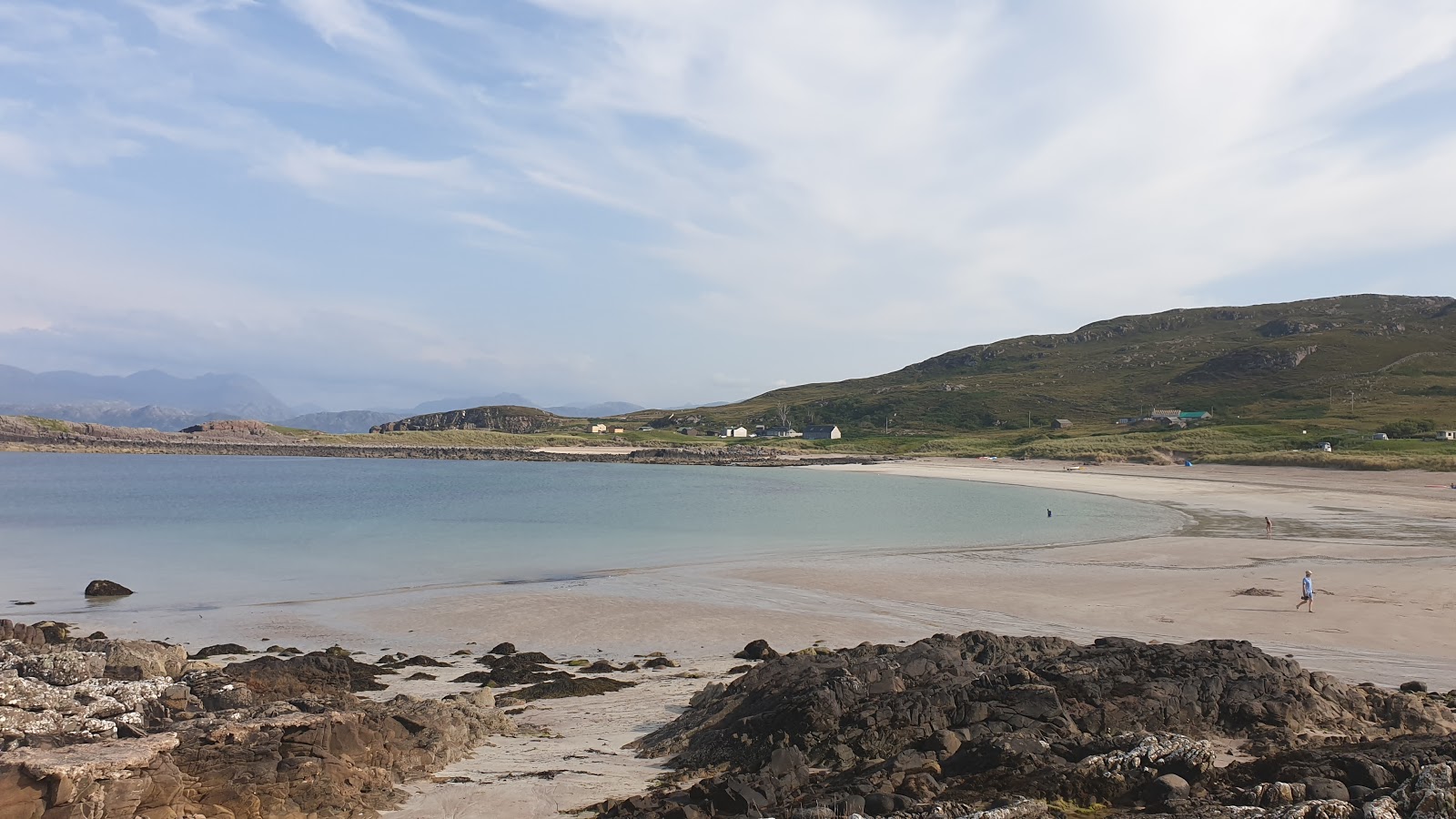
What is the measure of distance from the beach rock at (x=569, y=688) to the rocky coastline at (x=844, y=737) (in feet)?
0.23

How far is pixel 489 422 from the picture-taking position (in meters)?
182

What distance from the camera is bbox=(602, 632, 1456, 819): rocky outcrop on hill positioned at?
772 cm

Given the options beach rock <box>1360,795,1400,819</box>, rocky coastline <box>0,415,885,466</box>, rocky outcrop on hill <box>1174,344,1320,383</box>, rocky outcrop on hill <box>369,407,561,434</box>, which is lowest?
beach rock <box>1360,795,1400,819</box>

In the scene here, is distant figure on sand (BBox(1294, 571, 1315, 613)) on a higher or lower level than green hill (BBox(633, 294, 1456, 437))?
lower

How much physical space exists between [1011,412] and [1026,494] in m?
98.0

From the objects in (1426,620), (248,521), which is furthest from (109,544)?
(1426,620)

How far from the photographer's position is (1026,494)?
58.6m

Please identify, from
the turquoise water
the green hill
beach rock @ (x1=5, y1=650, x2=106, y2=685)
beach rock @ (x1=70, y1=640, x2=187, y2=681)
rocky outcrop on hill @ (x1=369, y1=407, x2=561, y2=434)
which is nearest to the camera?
beach rock @ (x1=5, y1=650, x2=106, y2=685)

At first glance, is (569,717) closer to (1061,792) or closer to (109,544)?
(1061,792)

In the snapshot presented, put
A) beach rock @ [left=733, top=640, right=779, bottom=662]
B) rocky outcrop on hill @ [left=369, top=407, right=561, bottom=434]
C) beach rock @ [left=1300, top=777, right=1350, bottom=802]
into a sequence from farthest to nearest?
rocky outcrop on hill @ [left=369, top=407, right=561, bottom=434] → beach rock @ [left=733, top=640, right=779, bottom=662] → beach rock @ [left=1300, top=777, right=1350, bottom=802]

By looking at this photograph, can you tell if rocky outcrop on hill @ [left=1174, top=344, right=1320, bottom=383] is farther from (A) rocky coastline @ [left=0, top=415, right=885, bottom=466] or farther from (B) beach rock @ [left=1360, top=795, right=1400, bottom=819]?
(B) beach rock @ [left=1360, top=795, right=1400, bottom=819]

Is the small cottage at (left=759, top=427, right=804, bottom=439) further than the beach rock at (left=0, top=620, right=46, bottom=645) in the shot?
Yes

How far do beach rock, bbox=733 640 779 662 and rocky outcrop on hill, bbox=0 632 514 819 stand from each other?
509cm

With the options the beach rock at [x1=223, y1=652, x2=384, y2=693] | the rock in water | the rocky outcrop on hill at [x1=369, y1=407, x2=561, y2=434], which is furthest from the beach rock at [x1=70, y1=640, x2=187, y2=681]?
the rocky outcrop on hill at [x1=369, y1=407, x2=561, y2=434]
